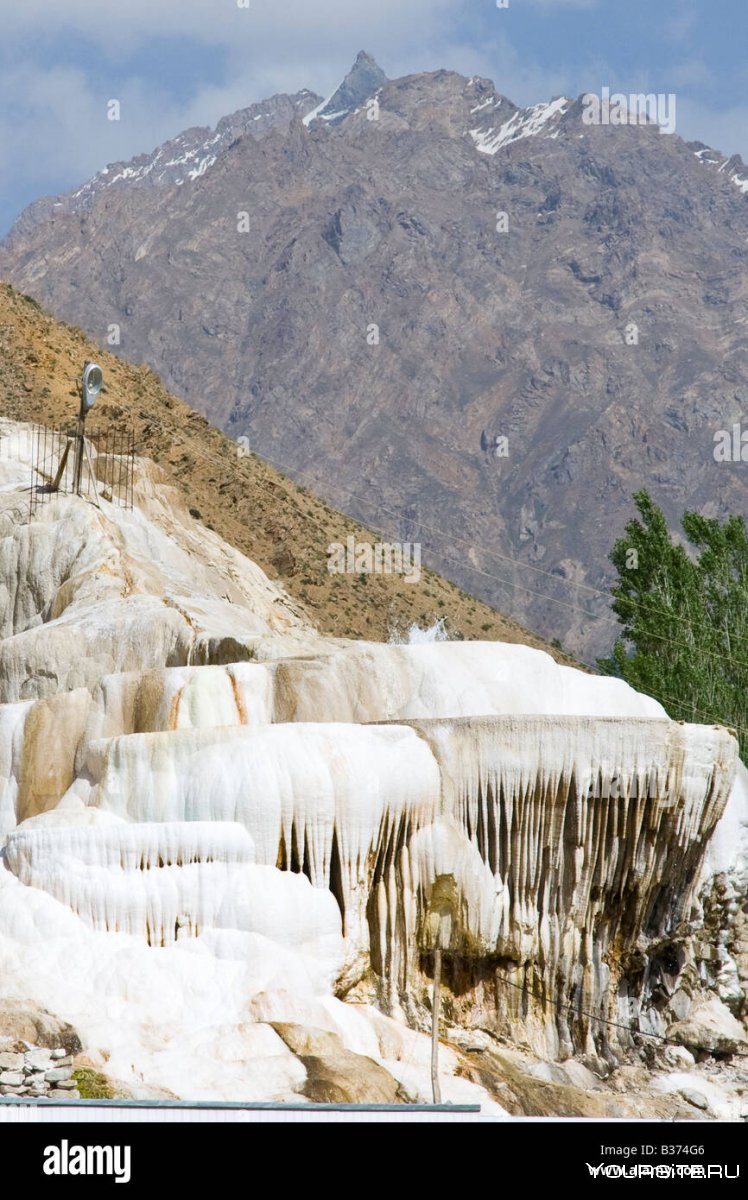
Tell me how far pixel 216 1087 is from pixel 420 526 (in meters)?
168

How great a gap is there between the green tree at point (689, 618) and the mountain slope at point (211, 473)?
13984 mm

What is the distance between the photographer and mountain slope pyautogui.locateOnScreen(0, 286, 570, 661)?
5541 cm

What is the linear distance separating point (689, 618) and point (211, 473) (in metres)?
22.2

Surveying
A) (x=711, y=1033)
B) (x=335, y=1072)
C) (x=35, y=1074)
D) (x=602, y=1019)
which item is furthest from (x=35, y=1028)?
(x=711, y=1033)

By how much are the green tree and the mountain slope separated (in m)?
14.0

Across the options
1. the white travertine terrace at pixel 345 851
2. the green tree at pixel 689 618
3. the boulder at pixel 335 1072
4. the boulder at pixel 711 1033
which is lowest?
the boulder at pixel 711 1033

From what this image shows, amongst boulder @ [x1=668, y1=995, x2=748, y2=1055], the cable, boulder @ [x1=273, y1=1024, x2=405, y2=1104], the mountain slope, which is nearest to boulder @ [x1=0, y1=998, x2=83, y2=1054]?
boulder @ [x1=273, y1=1024, x2=405, y2=1104]

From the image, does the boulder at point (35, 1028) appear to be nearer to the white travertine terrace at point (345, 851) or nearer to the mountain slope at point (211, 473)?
the white travertine terrace at point (345, 851)

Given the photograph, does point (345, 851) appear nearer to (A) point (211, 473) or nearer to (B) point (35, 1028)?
(B) point (35, 1028)

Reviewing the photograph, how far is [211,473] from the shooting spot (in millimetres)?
58750

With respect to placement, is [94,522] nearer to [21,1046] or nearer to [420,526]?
[21,1046]

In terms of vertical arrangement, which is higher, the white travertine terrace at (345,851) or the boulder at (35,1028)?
the white travertine terrace at (345,851)

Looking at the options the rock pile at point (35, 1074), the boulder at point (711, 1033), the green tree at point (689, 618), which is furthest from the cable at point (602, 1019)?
the green tree at point (689, 618)

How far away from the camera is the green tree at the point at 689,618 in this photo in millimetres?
37562
